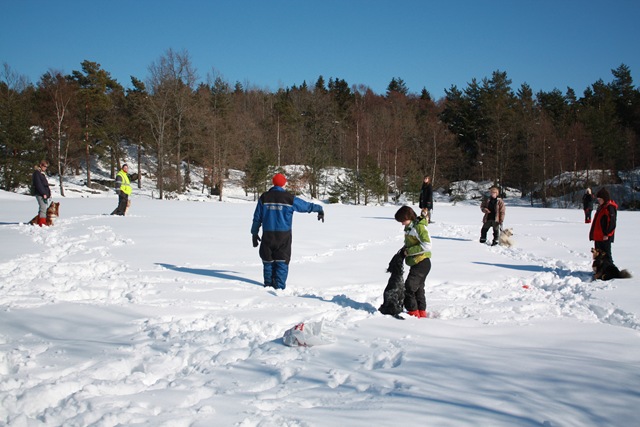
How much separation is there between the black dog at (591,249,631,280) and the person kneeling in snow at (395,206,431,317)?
426 centimetres

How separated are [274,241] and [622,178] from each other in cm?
4812

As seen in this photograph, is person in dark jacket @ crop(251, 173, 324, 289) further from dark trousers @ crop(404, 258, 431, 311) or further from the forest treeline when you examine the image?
the forest treeline

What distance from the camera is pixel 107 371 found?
10.9 feet

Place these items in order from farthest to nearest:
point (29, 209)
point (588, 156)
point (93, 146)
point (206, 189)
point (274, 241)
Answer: point (206, 189) < point (588, 156) < point (93, 146) < point (29, 209) < point (274, 241)

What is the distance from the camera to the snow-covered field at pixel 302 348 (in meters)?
2.71

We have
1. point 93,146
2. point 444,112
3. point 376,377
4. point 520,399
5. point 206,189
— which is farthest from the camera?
point 444,112

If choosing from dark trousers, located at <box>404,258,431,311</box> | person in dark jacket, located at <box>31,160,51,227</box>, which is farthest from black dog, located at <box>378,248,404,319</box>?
person in dark jacket, located at <box>31,160,51,227</box>

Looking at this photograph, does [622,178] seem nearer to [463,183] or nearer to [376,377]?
[463,183]

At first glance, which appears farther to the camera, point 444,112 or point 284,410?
point 444,112

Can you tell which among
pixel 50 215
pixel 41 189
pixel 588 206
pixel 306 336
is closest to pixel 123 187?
pixel 50 215

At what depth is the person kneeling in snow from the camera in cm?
548

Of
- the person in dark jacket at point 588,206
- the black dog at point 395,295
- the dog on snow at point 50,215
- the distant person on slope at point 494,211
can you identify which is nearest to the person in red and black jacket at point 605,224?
the distant person on slope at point 494,211

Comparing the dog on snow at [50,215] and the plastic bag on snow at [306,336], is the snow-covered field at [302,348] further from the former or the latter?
the dog on snow at [50,215]

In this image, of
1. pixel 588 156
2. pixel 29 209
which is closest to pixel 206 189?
pixel 29 209
